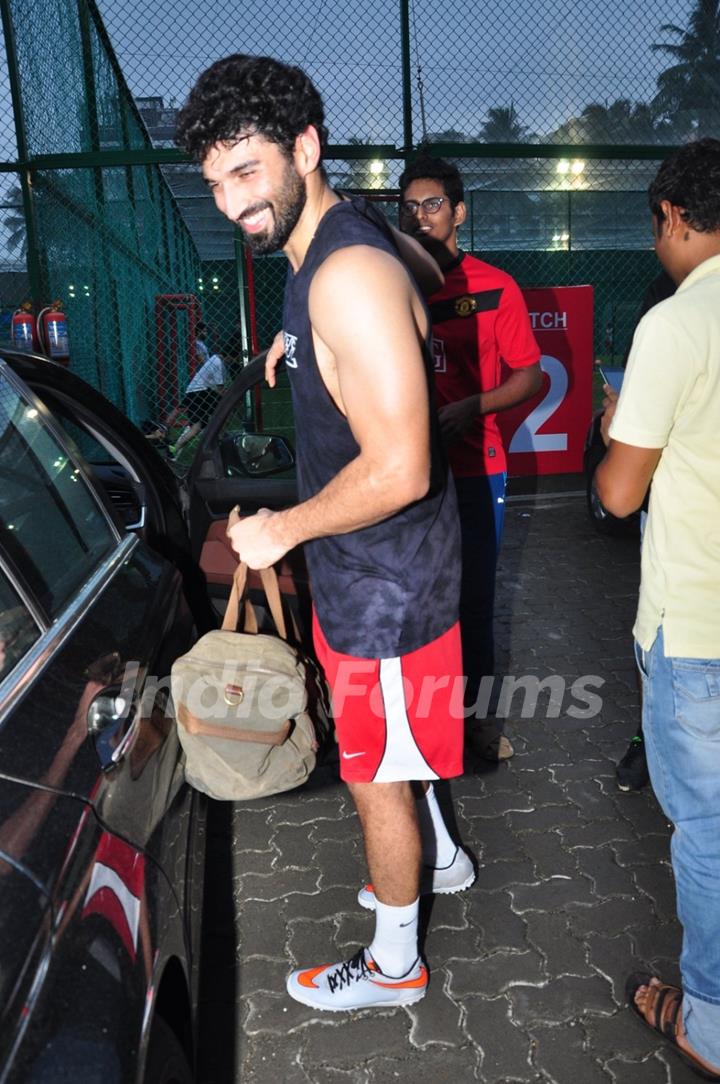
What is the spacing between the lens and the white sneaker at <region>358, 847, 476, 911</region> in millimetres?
2951

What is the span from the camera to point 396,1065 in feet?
7.55

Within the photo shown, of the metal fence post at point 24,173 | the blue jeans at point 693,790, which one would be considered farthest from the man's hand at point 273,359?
the metal fence post at point 24,173

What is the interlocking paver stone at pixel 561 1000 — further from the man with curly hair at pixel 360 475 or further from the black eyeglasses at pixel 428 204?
the black eyeglasses at pixel 428 204

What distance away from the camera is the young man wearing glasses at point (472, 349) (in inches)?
134

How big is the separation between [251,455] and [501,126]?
7014mm

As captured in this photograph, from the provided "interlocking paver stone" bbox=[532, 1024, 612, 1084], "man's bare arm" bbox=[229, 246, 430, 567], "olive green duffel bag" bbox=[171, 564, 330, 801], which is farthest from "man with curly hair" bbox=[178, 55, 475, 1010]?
"interlocking paver stone" bbox=[532, 1024, 612, 1084]

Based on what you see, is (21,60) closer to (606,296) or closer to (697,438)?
(697,438)

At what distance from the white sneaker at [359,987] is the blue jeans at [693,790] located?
28.4 inches

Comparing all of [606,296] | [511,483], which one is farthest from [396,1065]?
[606,296]

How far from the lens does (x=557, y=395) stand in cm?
788

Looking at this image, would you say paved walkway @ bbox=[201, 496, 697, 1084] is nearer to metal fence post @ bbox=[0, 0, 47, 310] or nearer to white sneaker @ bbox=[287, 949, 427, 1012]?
white sneaker @ bbox=[287, 949, 427, 1012]

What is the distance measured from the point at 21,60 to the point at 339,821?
5.97m

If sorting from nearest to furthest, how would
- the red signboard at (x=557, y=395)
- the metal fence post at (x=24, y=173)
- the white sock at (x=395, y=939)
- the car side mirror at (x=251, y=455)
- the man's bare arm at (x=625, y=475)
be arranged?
the man's bare arm at (x=625, y=475)
the white sock at (x=395, y=939)
the car side mirror at (x=251, y=455)
the metal fence post at (x=24, y=173)
the red signboard at (x=557, y=395)

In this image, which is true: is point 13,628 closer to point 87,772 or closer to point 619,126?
point 87,772
